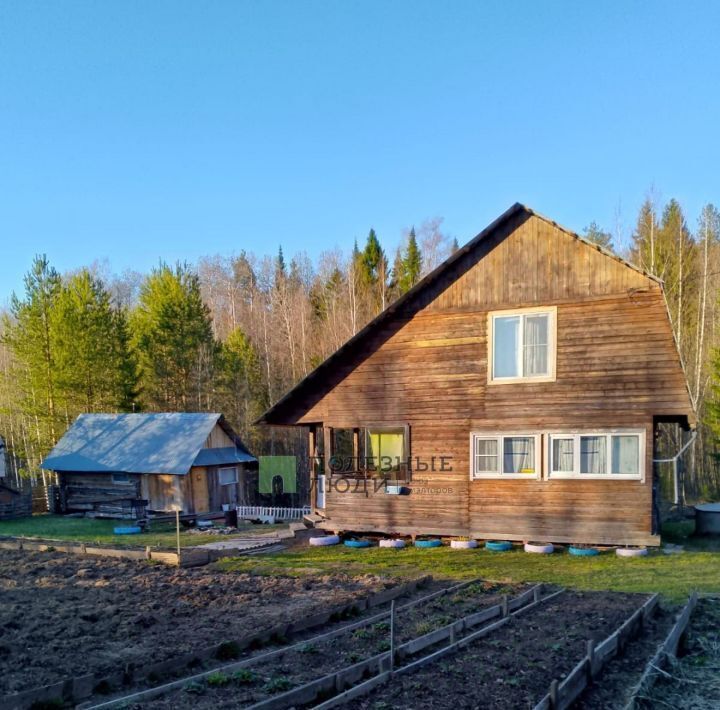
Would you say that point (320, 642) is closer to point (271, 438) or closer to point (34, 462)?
point (271, 438)

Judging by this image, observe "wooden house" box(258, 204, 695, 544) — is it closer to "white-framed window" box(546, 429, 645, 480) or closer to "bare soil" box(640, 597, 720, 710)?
"white-framed window" box(546, 429, 645, 480)

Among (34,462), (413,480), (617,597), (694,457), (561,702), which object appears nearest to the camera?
(561,702)

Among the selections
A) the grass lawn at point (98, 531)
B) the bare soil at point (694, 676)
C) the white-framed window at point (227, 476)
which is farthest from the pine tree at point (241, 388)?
the bare soil at point (694, 676)

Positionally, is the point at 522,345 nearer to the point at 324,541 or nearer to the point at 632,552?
the point at 632,552

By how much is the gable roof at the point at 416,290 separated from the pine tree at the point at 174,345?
72.0 ft

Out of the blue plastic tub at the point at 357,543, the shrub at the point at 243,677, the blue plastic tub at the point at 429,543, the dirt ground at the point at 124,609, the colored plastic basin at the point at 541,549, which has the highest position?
the shrub at the point at 243,677

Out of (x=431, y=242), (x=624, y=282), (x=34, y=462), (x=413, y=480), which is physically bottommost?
(x=34, y=462)

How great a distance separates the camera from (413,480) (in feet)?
55.4

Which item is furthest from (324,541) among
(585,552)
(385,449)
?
(585,552)

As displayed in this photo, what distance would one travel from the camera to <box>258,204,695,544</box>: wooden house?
48.8 feet

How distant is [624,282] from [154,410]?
102 ft

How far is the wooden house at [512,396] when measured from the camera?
48.8 ft

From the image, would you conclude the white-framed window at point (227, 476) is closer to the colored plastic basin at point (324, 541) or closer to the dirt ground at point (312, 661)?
the colored plastic basin at point (324, 541)

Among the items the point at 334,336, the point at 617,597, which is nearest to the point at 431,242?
the point at 334,336
